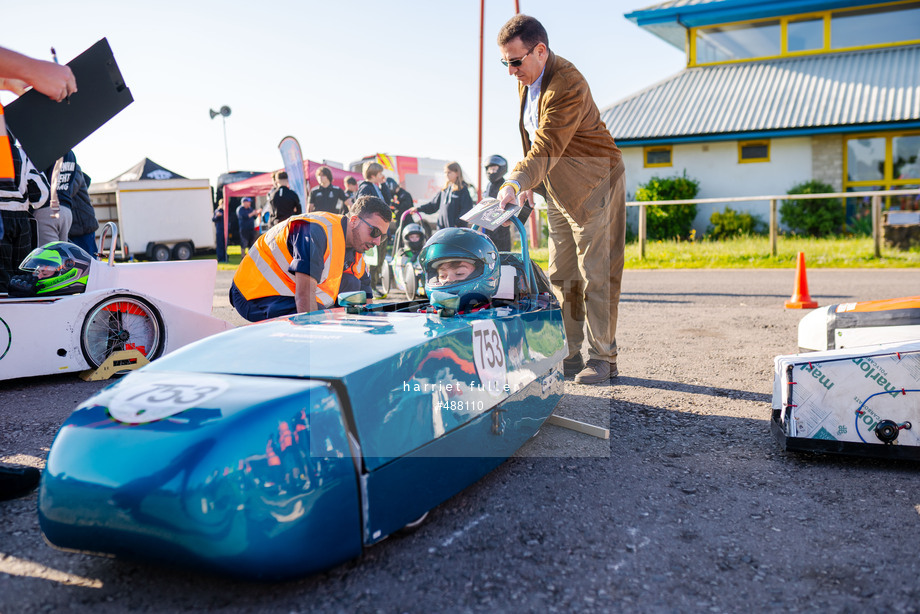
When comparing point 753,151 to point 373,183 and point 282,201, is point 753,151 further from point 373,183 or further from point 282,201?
point 282,201

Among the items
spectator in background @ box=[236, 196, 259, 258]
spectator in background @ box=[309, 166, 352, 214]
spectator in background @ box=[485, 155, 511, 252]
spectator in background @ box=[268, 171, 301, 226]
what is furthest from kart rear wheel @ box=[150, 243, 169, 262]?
spectator in background @ box=[485, 155, 511, 252]

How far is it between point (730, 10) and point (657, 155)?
471cm

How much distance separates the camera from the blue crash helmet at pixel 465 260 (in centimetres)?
333

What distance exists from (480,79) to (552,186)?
12646mm

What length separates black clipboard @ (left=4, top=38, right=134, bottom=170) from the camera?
3246 mm

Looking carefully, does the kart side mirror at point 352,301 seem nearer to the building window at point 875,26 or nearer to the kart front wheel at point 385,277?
the kart front wheel at point 385,277

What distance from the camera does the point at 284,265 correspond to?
4441mm

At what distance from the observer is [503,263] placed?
3918 millimetres

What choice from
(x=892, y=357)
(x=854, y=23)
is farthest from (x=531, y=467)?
(x=854, y=23)

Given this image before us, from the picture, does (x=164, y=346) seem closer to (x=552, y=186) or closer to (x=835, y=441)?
(x=552, y=186)

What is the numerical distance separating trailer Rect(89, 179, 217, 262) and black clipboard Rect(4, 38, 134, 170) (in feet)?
67.4

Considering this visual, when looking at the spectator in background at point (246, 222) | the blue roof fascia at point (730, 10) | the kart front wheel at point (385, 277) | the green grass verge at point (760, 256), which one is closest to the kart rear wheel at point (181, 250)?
the spectator in background at point (246, 222)

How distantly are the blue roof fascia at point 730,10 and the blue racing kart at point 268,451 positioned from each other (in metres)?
21.1

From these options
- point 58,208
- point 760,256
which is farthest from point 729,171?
point 58,208
